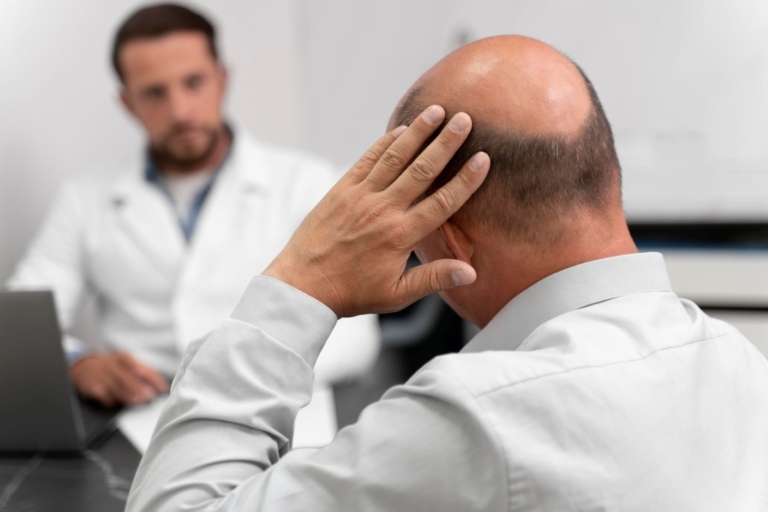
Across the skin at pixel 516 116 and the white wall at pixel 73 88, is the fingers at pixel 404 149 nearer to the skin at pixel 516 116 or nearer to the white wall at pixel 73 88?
the skin at pixel 516 116

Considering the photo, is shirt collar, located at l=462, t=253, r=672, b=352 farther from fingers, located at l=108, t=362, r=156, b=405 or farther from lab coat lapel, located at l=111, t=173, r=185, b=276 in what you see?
lab coat lapel, located at l=111, t=173, r=185, b=276

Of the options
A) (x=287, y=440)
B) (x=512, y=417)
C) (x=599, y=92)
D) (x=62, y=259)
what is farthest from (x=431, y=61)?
(x=512, y=417)

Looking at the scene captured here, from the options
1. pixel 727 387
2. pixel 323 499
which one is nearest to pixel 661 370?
pixel 727 387

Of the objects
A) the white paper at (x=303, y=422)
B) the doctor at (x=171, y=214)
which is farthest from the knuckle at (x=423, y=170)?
the doctor at (x=171, y=214)

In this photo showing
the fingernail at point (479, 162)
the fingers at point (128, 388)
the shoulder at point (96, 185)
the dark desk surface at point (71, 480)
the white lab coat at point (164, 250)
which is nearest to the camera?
the fingernail at point (479, 162)

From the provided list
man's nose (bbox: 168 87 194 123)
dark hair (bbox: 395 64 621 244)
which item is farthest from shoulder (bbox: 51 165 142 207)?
dark hair (bbox: 395 64 621 244)

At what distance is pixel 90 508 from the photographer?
94 cm

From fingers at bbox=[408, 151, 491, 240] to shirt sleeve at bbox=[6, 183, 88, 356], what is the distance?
1484 millimetres

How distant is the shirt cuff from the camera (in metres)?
0.75

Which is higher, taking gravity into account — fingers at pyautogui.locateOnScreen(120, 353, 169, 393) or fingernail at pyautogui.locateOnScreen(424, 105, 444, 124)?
fingernail at pyautogui.locateOnScreen(424, 105, 444, 124)

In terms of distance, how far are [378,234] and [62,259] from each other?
1.49m

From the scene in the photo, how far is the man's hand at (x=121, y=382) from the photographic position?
4.37 ft

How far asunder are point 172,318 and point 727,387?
4.80 ft

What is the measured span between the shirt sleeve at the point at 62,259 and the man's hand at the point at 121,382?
61cm
